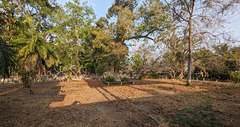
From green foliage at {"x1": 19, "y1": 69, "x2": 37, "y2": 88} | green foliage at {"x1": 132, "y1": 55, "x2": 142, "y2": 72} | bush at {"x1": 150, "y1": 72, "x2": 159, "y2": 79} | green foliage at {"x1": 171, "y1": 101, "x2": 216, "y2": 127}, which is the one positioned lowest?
green foliage at {"x1": 171, "y1": 101, "x2": 216, "y2": 127}

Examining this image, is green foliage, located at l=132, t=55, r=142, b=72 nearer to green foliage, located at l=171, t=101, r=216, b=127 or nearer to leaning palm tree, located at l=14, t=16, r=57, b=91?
leaning palm tree, located at l=14, t=16, r=57, b=91

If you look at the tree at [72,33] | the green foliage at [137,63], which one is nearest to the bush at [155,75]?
the green foliage at [137,63]

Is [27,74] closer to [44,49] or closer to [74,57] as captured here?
[44,49]

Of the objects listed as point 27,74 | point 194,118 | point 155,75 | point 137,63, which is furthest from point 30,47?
point 155,75

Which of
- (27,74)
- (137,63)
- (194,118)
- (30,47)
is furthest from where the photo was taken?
(137,63)

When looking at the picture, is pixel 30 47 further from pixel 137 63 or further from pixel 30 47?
pixel 137 63

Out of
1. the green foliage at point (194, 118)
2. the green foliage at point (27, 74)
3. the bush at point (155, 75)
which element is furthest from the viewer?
the bush at point (155, 75)

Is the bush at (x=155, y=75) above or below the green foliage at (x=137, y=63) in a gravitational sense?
below

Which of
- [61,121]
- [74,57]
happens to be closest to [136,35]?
[61,121]

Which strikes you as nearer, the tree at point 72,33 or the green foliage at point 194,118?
the green foliage at point 194,118

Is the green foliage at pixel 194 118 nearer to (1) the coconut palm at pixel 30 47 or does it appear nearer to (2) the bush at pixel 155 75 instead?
(1) the coconut palm at pixel 30 47

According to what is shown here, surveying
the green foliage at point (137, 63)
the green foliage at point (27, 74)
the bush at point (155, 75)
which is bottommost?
the bush at point (155, 75)

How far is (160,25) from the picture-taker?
1294 centimetres

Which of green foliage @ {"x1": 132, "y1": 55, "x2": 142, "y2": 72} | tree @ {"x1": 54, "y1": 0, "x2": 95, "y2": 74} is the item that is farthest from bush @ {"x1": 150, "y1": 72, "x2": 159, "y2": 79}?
tree @ {"x1": 54, "y1": 0, "x2": 95, "y2": 74}
